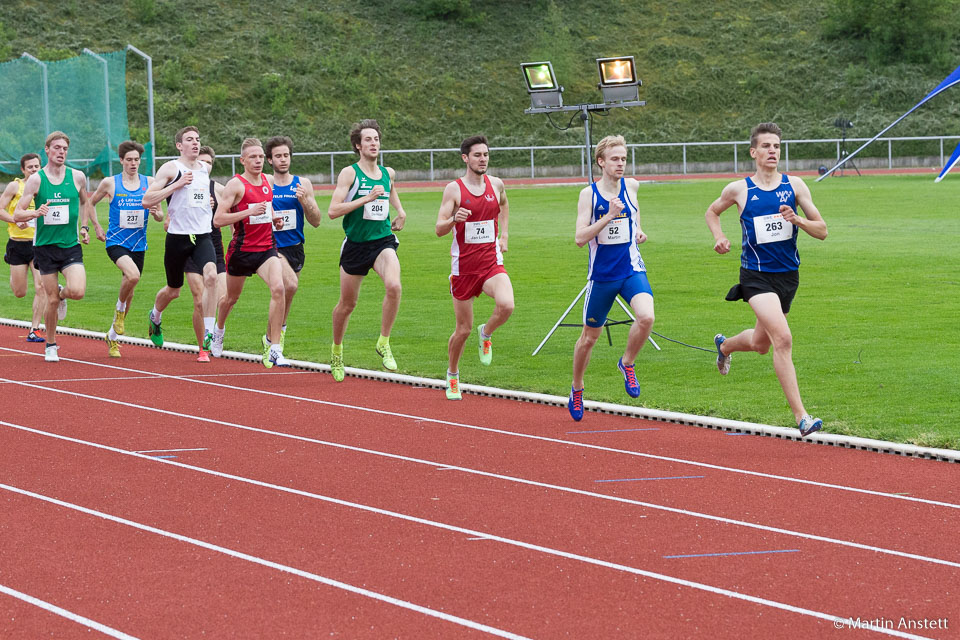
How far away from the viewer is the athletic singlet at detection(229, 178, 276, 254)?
11523 mm

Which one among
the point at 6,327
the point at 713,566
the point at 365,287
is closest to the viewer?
the point at 713,566

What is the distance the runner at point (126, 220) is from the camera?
12.8m

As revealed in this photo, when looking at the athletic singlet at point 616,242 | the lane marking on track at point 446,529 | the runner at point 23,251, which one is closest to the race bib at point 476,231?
the athletic singlet at point 616,242

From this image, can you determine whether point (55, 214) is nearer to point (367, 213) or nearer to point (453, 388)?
point (367, 213)

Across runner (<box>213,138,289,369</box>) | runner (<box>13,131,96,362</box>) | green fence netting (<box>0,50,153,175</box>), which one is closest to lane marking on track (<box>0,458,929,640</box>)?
runner (<box>213,138,289,369</box>)

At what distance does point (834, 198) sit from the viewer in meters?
34.5

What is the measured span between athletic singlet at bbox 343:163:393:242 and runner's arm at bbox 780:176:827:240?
11.8 feet

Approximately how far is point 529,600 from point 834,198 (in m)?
30.9

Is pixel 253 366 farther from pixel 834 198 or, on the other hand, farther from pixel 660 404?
pixel 834 198

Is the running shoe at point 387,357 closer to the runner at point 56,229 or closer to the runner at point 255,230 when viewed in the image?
the runner at point 255,230

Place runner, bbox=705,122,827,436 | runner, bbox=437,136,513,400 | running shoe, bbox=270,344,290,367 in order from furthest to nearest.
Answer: running shoe, bbox=270,344,290,367 < runner, bbox=437,136,513,400 < runner, bbox=705,122,827,436

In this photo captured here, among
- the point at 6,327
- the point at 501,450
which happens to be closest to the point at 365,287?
the point at 6,327

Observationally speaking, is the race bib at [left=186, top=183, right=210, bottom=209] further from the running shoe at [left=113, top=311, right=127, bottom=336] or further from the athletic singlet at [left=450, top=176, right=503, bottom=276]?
the athletic singlet at [left=450, top=176, right=503, bottom=276]

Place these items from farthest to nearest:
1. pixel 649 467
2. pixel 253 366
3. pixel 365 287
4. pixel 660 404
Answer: pixel 365 287, pixel 253 366, pixel 660 404, pixel 649 467
